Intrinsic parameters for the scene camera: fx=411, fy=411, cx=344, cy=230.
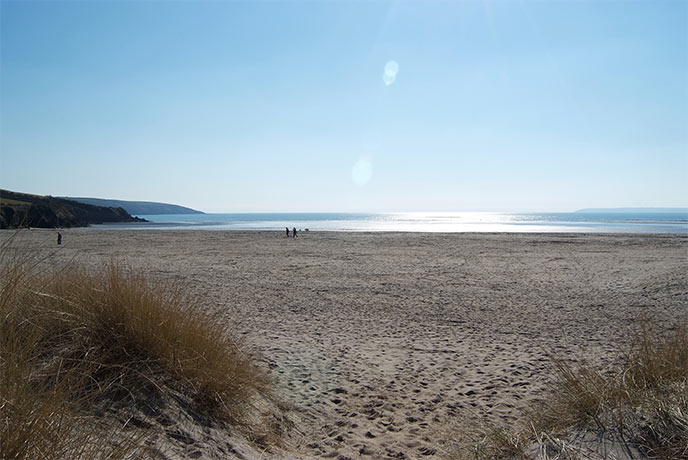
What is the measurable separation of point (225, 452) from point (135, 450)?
0.73 meters

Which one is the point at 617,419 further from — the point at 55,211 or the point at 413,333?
the point at 55,211

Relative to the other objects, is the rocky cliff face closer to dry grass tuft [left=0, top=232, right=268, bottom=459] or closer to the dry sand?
the dry sand

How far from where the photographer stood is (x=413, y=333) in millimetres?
7957

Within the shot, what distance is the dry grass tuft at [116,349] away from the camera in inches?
118

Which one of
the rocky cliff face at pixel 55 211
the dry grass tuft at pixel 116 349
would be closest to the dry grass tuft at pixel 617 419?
the dry grass tuft at pixel 116 349

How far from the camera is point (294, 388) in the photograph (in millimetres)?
5176

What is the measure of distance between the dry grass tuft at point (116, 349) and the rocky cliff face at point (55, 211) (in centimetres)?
4825

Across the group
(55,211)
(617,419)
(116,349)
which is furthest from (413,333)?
(55,211)

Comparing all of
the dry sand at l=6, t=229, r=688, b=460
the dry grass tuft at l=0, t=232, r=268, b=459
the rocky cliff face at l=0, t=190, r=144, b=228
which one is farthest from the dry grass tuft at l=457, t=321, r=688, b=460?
the rocky cliff face at l=0, t=190, r=144, b=228

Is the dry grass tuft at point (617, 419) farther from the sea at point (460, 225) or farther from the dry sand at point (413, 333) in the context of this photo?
the sea at point (460, 225)

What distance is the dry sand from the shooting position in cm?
441

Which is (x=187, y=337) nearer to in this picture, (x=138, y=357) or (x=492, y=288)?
(x=138, y=357)

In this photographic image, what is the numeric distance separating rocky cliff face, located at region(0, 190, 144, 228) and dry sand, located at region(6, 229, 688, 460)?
4280 centimetres

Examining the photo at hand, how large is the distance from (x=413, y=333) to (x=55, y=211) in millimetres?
61371
